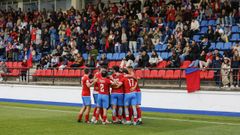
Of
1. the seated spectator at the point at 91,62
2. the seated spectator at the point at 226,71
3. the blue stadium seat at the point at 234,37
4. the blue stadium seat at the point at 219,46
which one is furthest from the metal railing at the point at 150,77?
the blue stadium seat at the point at 234,37

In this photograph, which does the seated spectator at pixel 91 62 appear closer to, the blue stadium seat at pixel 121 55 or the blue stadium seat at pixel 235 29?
the blue stadium seat at pixel 121 55

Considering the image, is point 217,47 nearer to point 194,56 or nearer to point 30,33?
point 194,56

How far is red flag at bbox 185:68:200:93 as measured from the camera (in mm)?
22672

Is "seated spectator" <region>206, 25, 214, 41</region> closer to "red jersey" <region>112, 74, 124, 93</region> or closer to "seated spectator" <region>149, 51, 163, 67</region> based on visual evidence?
"seated spectator" <region>149, 51, 163, 67</region>

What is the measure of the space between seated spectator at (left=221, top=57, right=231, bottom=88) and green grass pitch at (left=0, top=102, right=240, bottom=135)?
2.29 meters

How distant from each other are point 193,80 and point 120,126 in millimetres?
6990

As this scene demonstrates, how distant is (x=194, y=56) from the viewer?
25.2m

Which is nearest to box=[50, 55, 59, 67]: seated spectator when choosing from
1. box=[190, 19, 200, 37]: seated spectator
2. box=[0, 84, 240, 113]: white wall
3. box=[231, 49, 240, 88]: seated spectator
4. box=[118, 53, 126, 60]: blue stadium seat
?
box=[0, 84, 240, 113]: white wall

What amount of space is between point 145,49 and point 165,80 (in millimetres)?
3862

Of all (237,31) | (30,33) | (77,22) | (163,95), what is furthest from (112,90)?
(30,33)

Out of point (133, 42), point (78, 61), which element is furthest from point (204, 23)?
point (78, 61)

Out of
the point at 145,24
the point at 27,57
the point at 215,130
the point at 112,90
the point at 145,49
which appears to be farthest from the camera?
the point at 27,57

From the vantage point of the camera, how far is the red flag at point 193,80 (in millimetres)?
22672

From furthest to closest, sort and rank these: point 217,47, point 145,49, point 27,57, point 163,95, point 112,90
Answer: point 27,57, point 145,49, point 217,47, point 163,95, point 112,90
